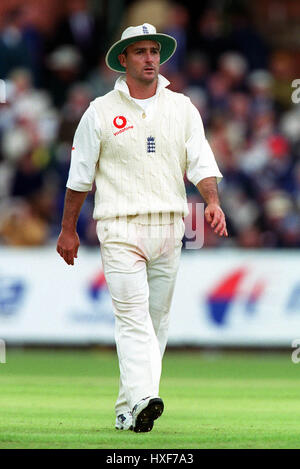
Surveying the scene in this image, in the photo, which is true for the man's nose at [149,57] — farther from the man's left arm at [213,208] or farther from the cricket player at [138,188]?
the man's left arm at [213,208]

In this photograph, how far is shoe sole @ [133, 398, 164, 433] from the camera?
807 centimetres

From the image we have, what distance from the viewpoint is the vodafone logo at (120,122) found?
8531mm

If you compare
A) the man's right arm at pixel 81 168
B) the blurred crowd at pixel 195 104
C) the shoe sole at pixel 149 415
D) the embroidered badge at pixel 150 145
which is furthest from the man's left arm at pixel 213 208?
the blurred crowd at pixel 195 104

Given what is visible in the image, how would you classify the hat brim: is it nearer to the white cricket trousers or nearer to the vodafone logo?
the vodafone logo

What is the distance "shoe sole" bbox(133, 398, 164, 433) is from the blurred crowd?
358 inches

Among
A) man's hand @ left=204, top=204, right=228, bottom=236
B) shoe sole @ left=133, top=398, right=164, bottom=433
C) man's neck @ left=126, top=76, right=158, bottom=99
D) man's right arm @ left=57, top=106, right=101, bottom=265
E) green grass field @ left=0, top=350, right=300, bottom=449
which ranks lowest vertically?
green grass field @ left=0, top=350, right=300, bottom=449

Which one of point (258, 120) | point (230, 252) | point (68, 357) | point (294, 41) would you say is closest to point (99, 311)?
point (68, 357)

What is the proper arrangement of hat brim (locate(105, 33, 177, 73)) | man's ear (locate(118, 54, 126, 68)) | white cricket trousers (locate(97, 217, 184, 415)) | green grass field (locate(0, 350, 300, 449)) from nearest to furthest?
green grass field (locate(0, 350, 300, 449)) < white cricket trousers (locate(97, 217, 184, 415)) < hat brim (locate(105, 33, 177, 73)) < man's ear (locate(118, 54, 126, 68))

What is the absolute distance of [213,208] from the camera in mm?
8492

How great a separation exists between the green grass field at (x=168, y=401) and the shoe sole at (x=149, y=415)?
66mm

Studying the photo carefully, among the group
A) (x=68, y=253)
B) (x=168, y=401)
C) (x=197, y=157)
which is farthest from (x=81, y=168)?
(x=168, y=401)

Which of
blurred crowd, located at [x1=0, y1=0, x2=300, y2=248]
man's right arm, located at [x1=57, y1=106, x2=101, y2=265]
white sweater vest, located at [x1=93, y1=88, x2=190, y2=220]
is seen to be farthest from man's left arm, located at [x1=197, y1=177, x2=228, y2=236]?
blurred crowd, located at [x1=0, y1=0, x2=300, y2=248]

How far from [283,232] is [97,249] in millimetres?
2580

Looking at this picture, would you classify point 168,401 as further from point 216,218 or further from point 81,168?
point 81,168
